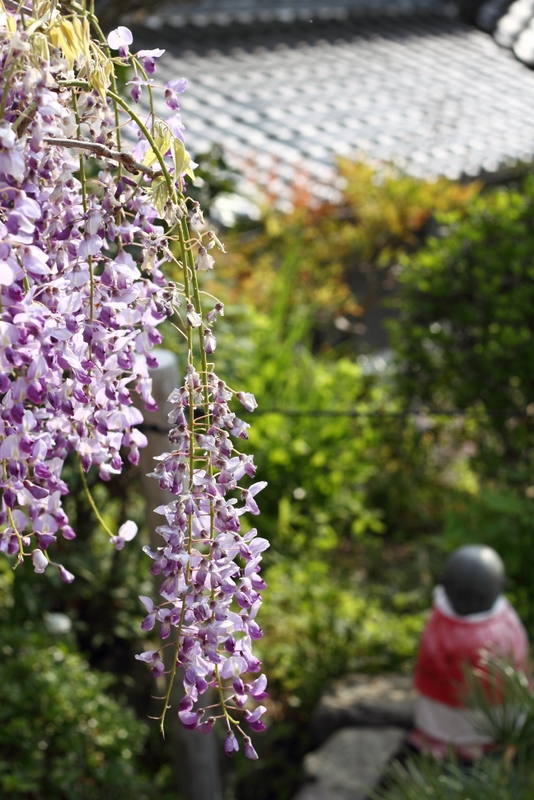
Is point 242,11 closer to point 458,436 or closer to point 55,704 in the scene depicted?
point 458,436

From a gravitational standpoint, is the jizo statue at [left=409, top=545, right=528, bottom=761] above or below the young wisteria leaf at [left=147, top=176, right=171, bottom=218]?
below

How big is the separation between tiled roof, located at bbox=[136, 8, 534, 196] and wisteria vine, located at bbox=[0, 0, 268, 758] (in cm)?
519

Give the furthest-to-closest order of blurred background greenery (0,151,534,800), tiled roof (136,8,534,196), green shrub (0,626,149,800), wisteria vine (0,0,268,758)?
1. tiled roof (136,8,534,196)
2. blurred background greenery (0,151,534,800)
3. green shrub (0,626,149,800)
4. wisteria vine (0,0,268,758)

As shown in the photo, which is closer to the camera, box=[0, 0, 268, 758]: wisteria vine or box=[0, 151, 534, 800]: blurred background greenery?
box=[0, 0, 268, 758]: wisteria vine

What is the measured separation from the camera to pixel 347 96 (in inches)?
317

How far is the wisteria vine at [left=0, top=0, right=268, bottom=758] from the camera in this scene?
3.03 ft

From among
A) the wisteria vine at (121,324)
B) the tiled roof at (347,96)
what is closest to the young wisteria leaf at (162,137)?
the wisteria vine at (121,324)

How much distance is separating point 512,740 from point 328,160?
5152 millimetres

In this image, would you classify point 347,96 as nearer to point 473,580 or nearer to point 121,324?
point 473,580

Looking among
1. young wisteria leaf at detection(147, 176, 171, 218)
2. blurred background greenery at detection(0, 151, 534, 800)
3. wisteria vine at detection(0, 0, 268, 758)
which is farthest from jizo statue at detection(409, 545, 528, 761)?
young wisteria leaf at detection(147, 176, 171, 218)

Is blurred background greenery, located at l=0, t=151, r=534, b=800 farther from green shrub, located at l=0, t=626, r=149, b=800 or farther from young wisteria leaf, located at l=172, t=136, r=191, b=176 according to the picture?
young wisteria leaf, located at l=172, t=136, r=191, b=176

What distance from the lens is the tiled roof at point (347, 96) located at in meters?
6.73

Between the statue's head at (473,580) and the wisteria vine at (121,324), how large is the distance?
1.86 meters

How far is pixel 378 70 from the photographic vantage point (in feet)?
29.0
